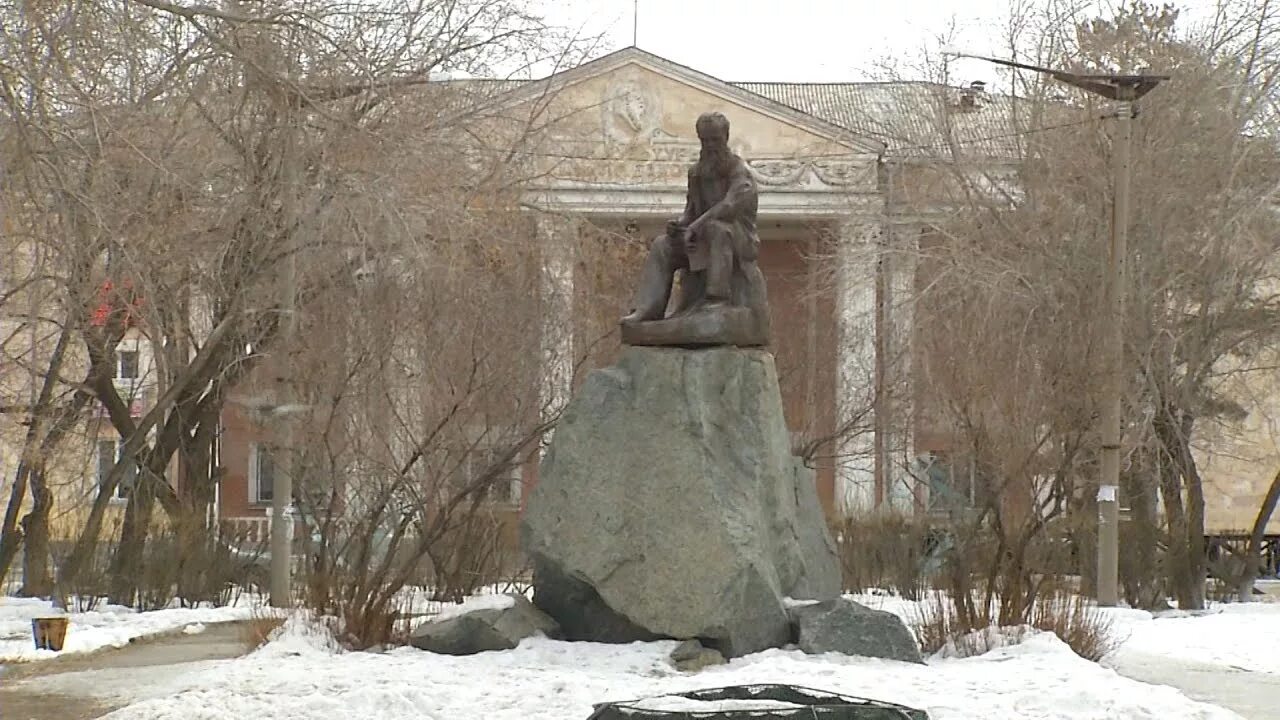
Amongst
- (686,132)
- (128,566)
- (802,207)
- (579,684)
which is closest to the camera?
(579,684)

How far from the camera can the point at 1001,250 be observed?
82.2 feet

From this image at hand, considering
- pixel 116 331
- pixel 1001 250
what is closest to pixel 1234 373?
pixel 1001 250

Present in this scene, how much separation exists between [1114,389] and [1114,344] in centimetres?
61

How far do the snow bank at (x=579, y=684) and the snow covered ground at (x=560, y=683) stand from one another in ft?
0.04

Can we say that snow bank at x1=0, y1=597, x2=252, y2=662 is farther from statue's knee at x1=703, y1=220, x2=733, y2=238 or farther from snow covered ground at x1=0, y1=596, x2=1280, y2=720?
statue's knee at x1=703, y1=220, x2=733, y2=238

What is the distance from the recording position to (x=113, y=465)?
25109 mm

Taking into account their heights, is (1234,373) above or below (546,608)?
above

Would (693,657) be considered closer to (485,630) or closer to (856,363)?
(485,630)

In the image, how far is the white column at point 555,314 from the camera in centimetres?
2269

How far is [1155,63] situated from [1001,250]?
10.2 ft

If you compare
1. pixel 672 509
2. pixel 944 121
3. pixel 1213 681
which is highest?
pixel 944 121

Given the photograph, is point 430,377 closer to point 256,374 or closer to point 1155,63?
point 256,374

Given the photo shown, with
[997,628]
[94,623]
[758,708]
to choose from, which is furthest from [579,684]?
[94,623]

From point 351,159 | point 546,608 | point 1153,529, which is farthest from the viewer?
point 1153,529
